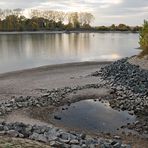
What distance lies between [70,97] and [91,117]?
468 centimetres

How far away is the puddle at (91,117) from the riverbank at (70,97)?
49 centimetres

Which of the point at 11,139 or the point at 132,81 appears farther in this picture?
the point at 132,81

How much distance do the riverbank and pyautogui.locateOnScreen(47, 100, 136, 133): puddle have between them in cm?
49

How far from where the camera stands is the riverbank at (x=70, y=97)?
1385 centimetres

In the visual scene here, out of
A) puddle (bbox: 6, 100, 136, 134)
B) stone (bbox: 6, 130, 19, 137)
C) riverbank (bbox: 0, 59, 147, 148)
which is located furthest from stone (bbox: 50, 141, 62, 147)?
puddle (bbox: 6, 100, 136, 134)

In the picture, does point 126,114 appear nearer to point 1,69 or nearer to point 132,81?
point 132,81

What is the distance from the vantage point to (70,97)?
23.6 meters

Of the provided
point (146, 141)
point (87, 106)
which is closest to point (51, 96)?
point (87, 106)

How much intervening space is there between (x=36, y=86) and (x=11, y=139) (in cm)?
1690

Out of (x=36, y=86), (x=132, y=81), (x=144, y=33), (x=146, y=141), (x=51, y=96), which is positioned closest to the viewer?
(x=146, y=141)

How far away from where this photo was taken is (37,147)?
11.6 meters

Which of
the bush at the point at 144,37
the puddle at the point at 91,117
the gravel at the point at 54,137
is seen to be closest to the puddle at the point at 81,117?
the puddle at the point at 91,117

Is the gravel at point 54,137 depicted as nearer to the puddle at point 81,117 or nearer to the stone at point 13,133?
the stone at point 13,133

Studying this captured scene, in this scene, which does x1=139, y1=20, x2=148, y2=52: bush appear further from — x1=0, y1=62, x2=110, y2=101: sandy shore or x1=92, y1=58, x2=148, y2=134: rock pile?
x1=0, y1=62, x2=110, y2=101: sandy shore
